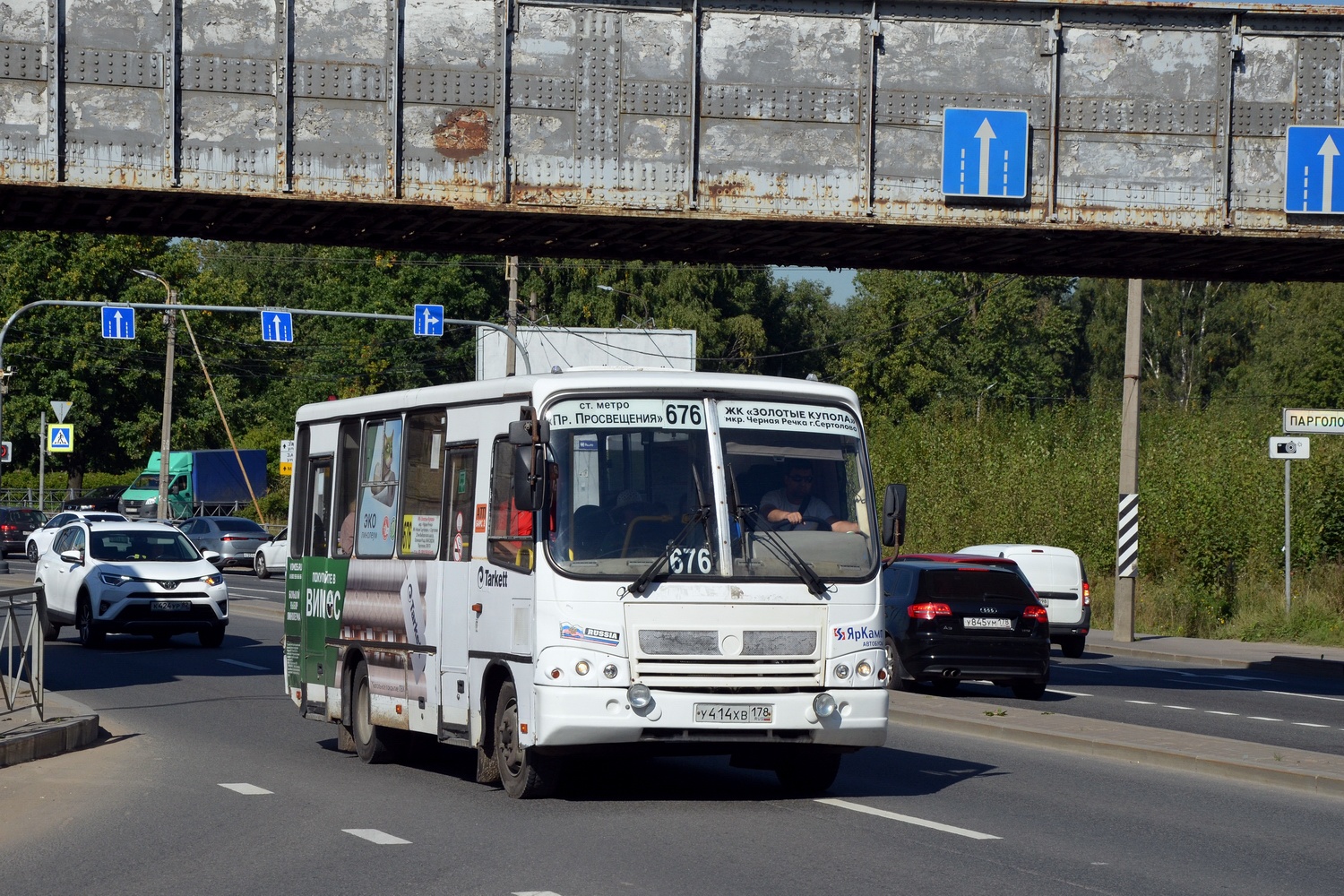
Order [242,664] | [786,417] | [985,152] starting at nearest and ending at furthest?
[786,417] < [985,152] < [242,664]

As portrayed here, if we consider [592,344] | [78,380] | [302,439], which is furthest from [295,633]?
[78,380]

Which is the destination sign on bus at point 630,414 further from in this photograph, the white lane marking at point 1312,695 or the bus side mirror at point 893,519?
the white lane marking at point 1312,695

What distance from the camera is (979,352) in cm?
9200

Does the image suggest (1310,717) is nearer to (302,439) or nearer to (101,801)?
(302,439)

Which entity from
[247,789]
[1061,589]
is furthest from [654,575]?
[1061,589]

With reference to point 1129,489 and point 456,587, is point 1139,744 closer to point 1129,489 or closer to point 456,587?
point 456,587

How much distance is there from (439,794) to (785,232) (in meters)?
9.19

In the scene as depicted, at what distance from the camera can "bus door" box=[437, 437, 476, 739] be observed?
12195 mm

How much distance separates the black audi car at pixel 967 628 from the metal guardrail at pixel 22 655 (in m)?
9.67

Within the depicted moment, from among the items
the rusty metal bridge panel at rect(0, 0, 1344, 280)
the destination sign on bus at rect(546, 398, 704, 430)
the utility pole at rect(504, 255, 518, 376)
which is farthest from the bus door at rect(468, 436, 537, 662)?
the utility pole at rect(504, 255, 518, 376)

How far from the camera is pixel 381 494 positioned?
13.8 meters

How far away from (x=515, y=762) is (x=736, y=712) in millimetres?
1496

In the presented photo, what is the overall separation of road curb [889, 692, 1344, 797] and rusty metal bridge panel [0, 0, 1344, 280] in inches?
199

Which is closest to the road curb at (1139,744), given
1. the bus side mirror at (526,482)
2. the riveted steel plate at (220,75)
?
the bus side mirror at (526,482)
